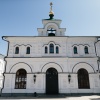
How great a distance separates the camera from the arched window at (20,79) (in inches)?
629

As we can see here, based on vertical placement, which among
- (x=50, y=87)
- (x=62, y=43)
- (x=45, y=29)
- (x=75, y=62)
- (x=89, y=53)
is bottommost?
(x=50, y=87)

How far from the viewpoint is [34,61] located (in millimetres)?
16672

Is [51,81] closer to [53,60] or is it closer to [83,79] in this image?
[53,60]

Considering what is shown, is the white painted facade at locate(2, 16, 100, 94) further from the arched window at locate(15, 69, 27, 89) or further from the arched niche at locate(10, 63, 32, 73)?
the arched window at locate(15, 69, 27, 89)

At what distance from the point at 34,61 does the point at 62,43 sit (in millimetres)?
4545

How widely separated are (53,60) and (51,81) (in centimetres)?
269

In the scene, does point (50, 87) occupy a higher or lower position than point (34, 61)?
lower

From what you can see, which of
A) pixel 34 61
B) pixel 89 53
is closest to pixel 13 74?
pixel 34 61

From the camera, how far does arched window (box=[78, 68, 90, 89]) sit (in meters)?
16.2

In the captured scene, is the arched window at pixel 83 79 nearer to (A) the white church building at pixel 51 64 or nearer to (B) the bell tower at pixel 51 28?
(A) the white church building at pixel 51 64

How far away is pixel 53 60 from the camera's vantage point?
16.7 meters

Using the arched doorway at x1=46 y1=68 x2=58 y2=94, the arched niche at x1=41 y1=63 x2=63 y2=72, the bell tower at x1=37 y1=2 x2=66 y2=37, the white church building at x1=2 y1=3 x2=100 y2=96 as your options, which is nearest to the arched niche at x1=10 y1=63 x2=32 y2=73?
the white church building at x1=2 y1=3 x2=100 y2=96

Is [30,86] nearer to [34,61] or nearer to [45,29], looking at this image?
[34,61]

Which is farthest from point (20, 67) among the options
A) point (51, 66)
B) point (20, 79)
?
point (51, 66)
